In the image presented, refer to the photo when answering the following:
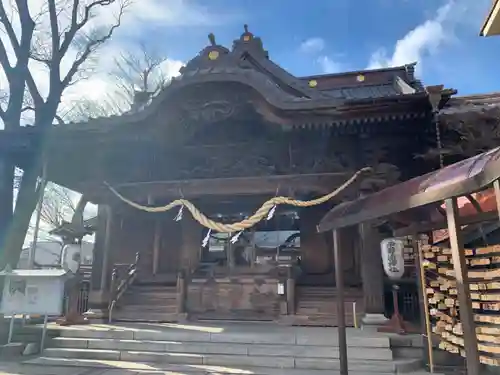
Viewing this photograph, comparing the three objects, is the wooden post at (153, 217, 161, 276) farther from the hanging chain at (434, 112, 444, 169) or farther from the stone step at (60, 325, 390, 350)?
the hanging chain at (434, 112, 444, 169)

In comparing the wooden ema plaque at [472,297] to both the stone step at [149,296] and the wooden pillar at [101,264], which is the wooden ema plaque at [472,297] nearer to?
the stone step at [149,296]

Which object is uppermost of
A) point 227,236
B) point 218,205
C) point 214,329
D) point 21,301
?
point 218,205

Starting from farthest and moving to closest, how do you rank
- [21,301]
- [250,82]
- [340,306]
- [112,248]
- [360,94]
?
[360,94]
[112,248]
[250,82]
[21,301]
[340,306]

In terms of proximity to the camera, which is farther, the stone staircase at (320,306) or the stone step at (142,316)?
the stone step at (142,316)

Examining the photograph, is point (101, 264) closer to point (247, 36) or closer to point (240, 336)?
point (240, 336)

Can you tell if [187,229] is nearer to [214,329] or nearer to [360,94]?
[214,329]

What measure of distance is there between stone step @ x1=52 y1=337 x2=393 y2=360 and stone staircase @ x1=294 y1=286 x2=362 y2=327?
7.14 ft

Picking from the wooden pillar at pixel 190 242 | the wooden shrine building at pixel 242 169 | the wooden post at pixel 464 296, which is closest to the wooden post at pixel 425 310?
the wooden shrine building at pixel 242 169

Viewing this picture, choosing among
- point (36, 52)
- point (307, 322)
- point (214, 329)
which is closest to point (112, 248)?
point (214, 329)

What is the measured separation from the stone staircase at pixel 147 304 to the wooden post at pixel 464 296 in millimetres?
7135

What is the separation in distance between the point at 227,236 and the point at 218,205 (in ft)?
3.14

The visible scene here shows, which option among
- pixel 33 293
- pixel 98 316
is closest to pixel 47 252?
pixel 98 316

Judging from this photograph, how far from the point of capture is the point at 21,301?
7188mm

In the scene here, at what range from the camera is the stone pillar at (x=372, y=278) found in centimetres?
772
